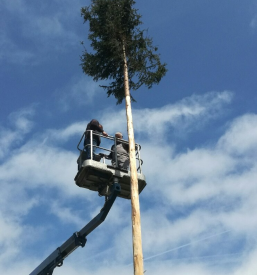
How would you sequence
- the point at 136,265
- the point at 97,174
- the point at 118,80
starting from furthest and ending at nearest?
the point at 118,80 < the point at 97,174 < the point at 136,265

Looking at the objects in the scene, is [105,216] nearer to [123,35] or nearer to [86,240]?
[86,240]

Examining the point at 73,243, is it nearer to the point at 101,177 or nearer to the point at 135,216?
the point at 101,177

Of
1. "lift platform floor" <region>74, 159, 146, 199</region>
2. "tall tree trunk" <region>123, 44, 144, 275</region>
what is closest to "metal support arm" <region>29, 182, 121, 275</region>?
"lift platform floor" <region>74, 159, 146, 199</region>

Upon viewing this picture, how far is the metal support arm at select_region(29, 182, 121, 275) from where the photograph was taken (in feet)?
38.4

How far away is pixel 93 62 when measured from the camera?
1497cm

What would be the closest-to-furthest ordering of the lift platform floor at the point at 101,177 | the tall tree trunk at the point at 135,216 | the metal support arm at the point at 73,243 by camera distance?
the tall tree trunk at the point at 135,216, the lift platform floor at the point at 101,177, the metal support arm at the point at 73,243

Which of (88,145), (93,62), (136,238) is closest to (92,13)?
(93,62)

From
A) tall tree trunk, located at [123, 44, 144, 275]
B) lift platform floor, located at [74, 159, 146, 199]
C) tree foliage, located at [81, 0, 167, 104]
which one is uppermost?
tree foliage, located at [81, 0, 167, 104]

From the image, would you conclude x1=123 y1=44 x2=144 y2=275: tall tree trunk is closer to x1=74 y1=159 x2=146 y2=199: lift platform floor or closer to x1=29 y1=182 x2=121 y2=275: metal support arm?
x1=74 y1=159 x2=146 y2=199: lift platform floor

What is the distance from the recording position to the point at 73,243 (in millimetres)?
12734

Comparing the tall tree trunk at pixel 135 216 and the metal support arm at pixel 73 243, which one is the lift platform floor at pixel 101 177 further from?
the tall tree trunk at pixel 135 216

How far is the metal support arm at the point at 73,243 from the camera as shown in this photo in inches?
461

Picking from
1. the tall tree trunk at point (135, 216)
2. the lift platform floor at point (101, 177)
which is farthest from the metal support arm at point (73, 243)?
the tall tree trunk at point (135, 216)

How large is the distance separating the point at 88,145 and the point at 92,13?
6079 millimetres
